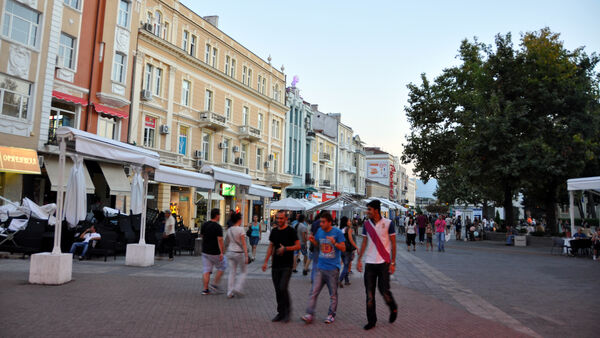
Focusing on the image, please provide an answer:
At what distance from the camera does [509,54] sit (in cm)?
2681

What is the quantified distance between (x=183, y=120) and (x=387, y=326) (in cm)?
2602

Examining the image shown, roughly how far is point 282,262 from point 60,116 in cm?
1911

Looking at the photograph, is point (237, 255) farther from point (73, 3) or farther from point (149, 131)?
point (149, 131)

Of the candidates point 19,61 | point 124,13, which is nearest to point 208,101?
point 124,13

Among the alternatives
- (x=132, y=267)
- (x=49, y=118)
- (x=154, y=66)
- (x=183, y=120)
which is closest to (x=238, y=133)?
(x=183, y=120)

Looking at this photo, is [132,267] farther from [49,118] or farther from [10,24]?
[10,24]

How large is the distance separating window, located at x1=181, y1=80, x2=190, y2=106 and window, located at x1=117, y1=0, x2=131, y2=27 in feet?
20.0

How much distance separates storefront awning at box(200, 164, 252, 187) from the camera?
15875 millimetres

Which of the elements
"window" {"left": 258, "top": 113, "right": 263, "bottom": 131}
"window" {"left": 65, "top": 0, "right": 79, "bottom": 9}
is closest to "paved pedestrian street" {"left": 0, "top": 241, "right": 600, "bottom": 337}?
"window" {"left": 65, "top": 0, "right": 79, "bottom": 9}

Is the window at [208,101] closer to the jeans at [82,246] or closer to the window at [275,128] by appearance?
the window at [275,128]

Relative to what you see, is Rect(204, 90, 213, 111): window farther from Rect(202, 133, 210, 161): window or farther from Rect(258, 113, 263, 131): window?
Rect(258, 113, 263, 131): window

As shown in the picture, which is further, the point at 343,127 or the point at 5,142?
the point at 343,127

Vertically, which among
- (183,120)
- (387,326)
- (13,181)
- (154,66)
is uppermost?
(154,66)

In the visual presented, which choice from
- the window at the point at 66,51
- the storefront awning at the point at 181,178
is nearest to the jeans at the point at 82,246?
the storefront awning at the point at 181,178
